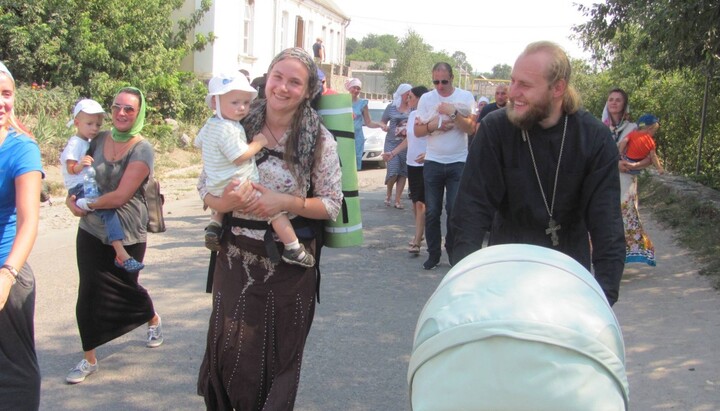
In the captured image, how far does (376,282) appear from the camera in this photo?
7.08 metres

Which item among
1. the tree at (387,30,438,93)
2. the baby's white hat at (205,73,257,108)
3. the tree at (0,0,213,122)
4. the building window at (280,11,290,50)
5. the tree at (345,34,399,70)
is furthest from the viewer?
the tree at (345,34,399,70)

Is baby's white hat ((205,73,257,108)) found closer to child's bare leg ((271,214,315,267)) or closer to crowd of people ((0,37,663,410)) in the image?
crowd of people ((0,37,663,410))

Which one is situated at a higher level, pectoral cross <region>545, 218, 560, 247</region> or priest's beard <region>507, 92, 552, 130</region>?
priest's beard <region>507, 92, 552, 130</region>

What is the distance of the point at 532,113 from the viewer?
3.02 m

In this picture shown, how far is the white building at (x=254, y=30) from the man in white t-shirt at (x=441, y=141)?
10315mm

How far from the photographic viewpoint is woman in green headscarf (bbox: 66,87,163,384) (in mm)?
4629

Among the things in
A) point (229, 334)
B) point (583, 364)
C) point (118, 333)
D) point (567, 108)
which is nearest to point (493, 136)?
point (567, 108)

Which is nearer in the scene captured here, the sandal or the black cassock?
the black cassock

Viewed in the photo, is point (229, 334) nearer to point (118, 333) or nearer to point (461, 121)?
point (118, 333)

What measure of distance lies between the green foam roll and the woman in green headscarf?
1633 mm

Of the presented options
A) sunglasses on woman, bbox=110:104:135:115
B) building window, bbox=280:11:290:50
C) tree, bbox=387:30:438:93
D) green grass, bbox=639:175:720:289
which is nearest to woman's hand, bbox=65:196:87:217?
sunglasses on woman, bbox=110:104:135:115

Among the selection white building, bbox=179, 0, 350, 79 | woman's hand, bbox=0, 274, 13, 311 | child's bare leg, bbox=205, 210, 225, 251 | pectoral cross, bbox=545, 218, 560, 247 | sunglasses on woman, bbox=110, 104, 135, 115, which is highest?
white building, bbox=179, 0, 350, 79

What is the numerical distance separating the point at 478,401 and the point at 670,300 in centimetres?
568

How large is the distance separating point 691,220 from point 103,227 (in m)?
8.18
